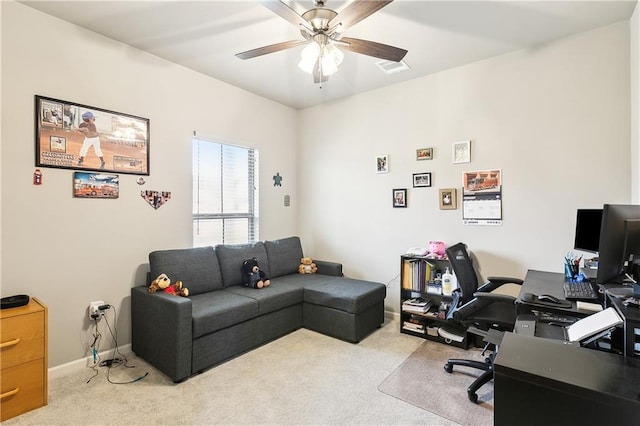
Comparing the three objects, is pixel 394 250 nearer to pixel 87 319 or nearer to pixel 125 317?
pixel 125 317

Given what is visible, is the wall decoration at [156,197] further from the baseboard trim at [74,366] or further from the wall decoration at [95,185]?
the baseboard trim at [74,366]

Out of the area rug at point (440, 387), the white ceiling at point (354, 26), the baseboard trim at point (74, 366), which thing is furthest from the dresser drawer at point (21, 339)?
the area rug at point (440, 387)

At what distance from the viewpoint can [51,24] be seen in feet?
7.97

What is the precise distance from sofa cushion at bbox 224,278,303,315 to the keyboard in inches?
89.4

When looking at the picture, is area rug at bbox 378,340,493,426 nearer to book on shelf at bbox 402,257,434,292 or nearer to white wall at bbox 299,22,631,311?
book on shelf at bbox 402,257,434,292

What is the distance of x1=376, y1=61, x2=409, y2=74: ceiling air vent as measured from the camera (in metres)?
3.14

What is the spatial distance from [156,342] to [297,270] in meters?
1.86

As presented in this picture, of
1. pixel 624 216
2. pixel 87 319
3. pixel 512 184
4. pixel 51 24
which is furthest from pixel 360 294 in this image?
pixel 51 24

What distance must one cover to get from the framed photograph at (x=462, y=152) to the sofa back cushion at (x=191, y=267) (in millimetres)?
2706

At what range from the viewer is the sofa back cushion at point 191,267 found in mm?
2865

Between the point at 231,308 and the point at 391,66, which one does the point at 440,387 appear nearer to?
the point at 231,308

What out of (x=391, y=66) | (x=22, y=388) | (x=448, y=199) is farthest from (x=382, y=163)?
(x=22, y=388)

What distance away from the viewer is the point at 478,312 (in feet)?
7.85

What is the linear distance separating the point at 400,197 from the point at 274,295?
178cm
